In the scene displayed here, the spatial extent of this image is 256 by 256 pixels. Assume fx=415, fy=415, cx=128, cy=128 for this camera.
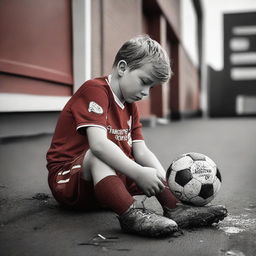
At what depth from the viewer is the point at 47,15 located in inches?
182

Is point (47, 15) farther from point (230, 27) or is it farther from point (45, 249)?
point (230, 27)

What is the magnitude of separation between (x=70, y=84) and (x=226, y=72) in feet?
61.7

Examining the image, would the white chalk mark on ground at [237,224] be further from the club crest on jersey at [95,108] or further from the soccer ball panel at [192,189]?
the club crest on jersey at [95,108]

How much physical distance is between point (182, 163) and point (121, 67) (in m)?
0.44

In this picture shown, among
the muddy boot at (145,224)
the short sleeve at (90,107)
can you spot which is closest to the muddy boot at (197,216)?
the muddy boot at (145,224)

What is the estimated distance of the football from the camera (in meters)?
1.55

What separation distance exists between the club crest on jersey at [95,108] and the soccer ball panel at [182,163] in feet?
1.21

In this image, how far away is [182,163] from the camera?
162cm

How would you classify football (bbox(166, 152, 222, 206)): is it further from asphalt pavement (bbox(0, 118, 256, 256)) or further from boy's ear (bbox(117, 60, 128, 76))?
boy's ear (bbox(117, 60, 128, 76))

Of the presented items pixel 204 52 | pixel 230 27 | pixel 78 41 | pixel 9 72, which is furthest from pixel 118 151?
pixel 230 27

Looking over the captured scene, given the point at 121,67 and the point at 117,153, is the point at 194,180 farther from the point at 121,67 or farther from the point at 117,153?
the point at 121,67

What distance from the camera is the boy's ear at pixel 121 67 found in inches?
63.3

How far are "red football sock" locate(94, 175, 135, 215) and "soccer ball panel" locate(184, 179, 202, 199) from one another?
0.25m

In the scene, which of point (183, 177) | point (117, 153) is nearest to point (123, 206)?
point (117, 153)
